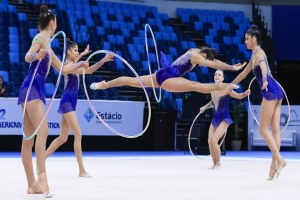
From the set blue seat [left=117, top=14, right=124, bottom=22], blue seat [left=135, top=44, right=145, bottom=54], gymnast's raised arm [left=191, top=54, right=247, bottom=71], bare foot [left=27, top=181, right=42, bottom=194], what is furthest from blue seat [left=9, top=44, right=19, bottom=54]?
bare foot [left=27, top=181, right=42, bottom=194]

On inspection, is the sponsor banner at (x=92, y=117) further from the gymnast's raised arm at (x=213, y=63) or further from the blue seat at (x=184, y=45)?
the gymnast's raised arm at (x=213, y=63)

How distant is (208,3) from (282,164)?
16.5 m

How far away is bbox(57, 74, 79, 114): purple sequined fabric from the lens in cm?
743

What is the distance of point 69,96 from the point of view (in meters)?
7.54

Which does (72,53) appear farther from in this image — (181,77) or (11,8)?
(11,8)

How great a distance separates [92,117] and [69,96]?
22.0 feet

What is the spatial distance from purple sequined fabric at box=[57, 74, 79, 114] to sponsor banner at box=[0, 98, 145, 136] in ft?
18.6

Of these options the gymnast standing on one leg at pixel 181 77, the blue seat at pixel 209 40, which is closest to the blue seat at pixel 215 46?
the blue seat at pixel 209 40

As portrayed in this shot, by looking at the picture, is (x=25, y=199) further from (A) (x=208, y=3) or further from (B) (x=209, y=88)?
(A) (x=208, y=3)

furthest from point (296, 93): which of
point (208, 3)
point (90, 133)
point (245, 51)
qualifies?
point (90, 133)

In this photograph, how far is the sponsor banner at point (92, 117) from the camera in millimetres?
13141

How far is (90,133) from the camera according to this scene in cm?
1425

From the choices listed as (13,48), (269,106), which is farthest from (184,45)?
(269,106)

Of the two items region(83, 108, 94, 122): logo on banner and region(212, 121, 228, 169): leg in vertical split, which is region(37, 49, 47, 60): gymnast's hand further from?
region(83, 108, 94, 122): logo on banner
